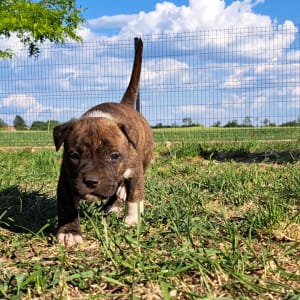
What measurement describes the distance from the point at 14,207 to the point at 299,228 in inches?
87.5

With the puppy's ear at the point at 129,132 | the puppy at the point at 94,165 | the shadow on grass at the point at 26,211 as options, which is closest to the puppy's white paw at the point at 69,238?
the puppy at the point at 94,165

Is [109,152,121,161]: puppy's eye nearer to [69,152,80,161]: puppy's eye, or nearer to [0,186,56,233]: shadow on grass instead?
[69,152,80,161]: puppy's eye

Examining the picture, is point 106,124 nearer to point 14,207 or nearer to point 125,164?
point 125,164

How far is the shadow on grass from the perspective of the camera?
299cm

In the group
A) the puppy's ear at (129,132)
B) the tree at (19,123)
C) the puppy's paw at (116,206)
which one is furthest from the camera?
the tree at (19,123)

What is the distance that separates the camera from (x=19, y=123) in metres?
13.6

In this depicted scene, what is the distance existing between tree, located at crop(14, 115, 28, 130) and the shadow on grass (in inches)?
375

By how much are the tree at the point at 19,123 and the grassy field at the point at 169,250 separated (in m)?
9.70

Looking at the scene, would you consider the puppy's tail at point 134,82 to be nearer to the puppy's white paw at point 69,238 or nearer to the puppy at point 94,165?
the puppy at point 94,165

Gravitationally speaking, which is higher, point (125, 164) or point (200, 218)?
point (125, 164)

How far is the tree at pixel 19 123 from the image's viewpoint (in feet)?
44.2

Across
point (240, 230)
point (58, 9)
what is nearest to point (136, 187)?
point (240, 230)

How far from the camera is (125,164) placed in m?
3.09

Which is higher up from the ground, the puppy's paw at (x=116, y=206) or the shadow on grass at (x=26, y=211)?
the shadow on grass at (x=26, y=211)
